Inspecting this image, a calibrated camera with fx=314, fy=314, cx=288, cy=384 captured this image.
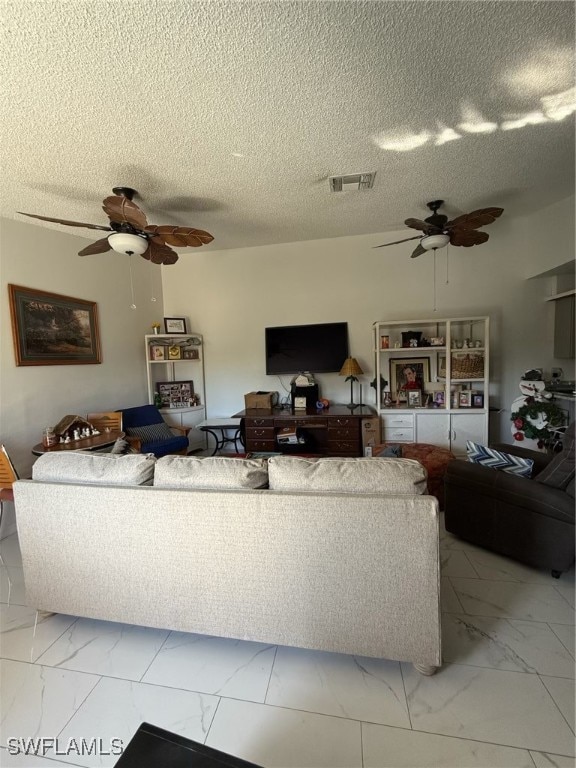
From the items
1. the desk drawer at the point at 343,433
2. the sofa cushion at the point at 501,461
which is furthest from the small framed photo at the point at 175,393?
the sofa cushion at the point at 501,461

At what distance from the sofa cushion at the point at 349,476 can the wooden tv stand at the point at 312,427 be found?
222 cm

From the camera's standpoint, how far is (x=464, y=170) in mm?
2377

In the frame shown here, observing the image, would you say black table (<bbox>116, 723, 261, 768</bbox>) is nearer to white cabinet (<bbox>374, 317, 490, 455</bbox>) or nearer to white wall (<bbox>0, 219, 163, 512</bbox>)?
white wall (<bbox>0, 219, 163, 512</bbox>)

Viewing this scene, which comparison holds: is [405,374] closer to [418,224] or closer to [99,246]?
[418,224]

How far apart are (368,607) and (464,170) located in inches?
116

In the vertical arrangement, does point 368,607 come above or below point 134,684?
above

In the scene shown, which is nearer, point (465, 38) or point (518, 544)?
point (465, 38)

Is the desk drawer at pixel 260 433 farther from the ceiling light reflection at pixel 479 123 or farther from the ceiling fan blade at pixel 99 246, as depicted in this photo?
the ceiling light reflection at pixel 479 123

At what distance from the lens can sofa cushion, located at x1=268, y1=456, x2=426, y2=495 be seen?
1289mm

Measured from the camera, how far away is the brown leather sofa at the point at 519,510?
5.79 feet

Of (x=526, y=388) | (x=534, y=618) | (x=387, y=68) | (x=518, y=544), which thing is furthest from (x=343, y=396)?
(x=387, y=68)

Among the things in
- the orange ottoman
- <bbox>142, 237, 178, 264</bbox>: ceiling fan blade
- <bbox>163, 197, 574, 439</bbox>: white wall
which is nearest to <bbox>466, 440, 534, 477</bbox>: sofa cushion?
the orange ottoman

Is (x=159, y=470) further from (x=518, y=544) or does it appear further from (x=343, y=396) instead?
(x=343, y=396)

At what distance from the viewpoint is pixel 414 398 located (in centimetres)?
375
